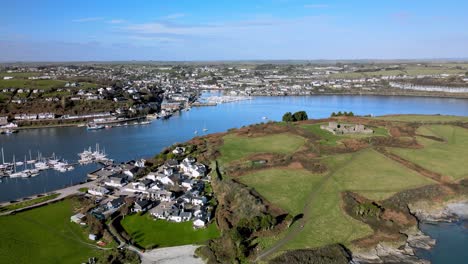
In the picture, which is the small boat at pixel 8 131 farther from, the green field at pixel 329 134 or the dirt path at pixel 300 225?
the dirt path at pixel 300 225

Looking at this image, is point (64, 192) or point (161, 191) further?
point (64, 192)

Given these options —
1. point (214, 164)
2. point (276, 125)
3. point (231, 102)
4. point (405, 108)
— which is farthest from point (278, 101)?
point (214, 164)

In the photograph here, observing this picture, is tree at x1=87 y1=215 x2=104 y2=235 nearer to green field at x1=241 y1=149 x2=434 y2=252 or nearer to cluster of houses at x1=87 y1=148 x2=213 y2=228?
cluster of houses at x1=87 y1=148 x2=213 y2=228

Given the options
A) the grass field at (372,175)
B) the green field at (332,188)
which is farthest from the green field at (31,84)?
the grass field at (372,175)

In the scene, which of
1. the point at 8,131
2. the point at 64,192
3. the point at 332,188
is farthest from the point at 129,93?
the point at 332,188

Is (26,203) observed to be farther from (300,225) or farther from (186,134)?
(186,134)

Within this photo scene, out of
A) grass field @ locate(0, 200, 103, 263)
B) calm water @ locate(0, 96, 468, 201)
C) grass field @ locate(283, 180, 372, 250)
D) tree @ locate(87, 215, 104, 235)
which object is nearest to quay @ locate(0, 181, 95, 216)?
grass field @ locate(0, 200, 103, 263)

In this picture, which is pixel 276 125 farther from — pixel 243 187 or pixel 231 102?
pixel 231 102
